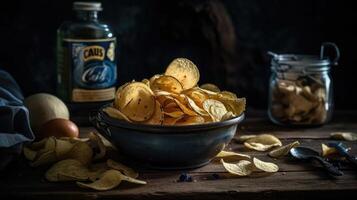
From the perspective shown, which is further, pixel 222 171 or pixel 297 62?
pixel 297 62

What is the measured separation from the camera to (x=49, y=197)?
100 cm

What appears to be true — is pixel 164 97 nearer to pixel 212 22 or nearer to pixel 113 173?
pixel 113 173

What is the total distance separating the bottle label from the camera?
1.47 m

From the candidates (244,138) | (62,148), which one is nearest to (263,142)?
(244,138)

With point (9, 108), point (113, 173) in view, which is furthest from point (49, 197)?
point (9, 108)

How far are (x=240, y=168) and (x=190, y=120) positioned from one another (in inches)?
5.4

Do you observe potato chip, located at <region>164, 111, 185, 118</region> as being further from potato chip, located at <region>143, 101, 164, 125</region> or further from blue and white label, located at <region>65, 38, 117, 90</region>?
blue and white label, located at <region>65, 38, 117, 90</region>

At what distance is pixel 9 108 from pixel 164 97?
0.31 metres

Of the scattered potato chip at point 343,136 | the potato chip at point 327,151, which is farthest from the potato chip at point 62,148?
the scattered potato chip at point 343,136

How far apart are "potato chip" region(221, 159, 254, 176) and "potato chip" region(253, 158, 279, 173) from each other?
13 mm

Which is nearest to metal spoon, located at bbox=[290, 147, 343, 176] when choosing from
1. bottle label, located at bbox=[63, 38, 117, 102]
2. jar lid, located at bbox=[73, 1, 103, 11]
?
bottle label, located at bbox=[63, 38, 117, 102]

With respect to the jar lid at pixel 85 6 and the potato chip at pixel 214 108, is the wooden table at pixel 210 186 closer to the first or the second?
the potato chip at pixel 214 108

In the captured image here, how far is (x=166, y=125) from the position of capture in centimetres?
106

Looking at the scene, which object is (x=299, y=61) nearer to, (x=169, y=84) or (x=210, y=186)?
(x=169, y=84)
